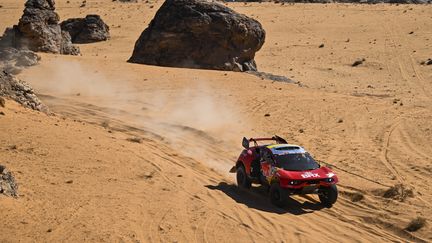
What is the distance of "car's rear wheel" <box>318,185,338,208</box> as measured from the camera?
15273mm

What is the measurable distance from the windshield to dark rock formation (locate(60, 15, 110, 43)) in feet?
129

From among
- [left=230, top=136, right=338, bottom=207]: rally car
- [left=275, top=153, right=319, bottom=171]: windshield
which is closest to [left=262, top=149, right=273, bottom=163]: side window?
[left=230, top=136, right=338, bottom=207]: rally car

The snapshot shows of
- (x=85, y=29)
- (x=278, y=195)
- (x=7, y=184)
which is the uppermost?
(x=85, y=29)

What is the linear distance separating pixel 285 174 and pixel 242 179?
6.89ft

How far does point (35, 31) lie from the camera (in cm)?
3481

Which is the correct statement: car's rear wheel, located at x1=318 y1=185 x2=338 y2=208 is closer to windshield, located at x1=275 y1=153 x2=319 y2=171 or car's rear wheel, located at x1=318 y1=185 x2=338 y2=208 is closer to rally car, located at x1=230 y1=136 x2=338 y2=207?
rally car, located at x1=230 y1=136 x2=338 y2=207

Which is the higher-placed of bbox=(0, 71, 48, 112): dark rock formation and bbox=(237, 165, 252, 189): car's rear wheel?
bbox=(0, 71, 48, 112): dark rock formation

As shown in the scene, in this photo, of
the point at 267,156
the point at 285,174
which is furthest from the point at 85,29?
the point at 285,174

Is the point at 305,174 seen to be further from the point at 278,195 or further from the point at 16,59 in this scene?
the point at 16,59

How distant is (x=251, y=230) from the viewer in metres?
13.0

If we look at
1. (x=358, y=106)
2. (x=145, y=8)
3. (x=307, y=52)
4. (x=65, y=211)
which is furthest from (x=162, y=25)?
(x=145, y=8)

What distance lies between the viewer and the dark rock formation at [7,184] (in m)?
12.1

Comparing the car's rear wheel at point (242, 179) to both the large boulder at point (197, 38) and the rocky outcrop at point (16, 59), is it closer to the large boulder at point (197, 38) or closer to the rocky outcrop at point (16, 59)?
the large boulder at point (197, 38)

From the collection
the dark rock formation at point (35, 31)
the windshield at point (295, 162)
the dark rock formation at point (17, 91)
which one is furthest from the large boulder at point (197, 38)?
the windshield at point (295, 162)
